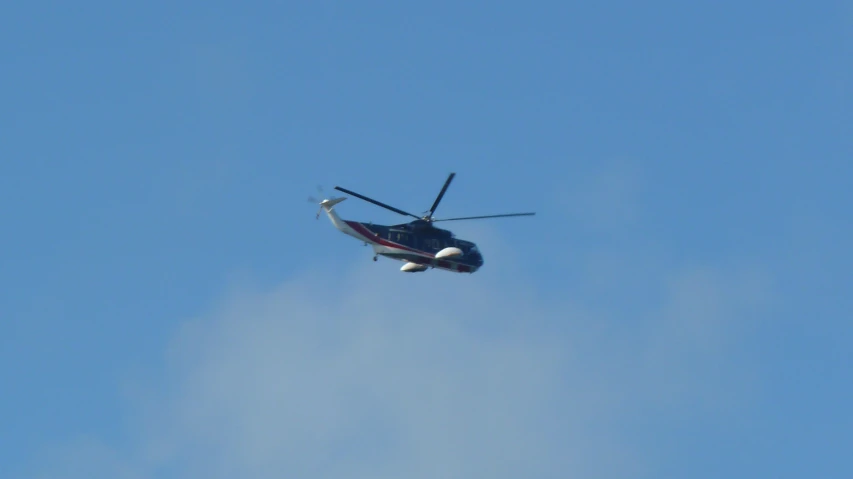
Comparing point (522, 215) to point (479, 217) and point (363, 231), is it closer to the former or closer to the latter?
point (479, 217)

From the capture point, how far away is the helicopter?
5945 inches

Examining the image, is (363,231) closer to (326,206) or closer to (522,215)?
(326,206)

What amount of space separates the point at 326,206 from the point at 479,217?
40.8 ft

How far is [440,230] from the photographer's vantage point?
154500 mm

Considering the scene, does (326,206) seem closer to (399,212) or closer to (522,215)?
(399,212)

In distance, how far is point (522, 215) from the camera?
15188 centimetres

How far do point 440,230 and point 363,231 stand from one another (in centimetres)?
715

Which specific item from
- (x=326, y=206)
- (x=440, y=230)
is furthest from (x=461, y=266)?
(x=326, y=206)

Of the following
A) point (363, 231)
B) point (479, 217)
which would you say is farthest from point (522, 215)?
point (363, 231)

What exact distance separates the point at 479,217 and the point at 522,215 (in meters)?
3.50

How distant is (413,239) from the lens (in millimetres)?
152375

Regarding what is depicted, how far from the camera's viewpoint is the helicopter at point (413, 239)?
151 m

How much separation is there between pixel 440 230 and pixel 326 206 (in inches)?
410

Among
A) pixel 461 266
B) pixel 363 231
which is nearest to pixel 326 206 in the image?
pixel 363 231
